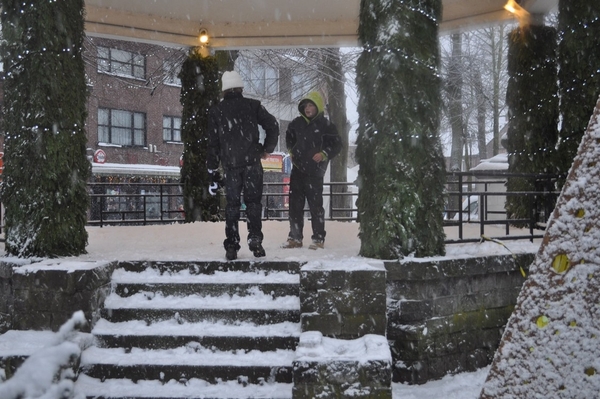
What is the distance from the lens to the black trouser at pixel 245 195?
6.78 m

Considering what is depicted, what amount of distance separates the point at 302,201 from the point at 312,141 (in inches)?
32.0

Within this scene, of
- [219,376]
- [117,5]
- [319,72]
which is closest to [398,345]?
[219,376]

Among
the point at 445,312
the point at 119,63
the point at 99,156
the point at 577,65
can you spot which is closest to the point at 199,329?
the point at 445,312

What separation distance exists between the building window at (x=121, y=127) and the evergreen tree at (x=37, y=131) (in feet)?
77.6

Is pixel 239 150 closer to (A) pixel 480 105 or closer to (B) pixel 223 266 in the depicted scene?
(B) pixel 223 266

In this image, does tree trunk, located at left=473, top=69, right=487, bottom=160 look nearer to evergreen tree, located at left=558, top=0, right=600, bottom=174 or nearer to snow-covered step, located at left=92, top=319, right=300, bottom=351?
evergreen tree, located at left=558, top=0, right=600, bottom=174

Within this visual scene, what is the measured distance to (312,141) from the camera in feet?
26.1

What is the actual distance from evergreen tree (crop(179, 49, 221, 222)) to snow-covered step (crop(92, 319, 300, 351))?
686 cm

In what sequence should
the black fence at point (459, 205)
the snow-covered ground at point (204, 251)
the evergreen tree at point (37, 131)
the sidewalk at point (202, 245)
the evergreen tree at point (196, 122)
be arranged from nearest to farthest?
the snow-covered ground at point (204, 251) → the evergreen tree at point (37, 131) → the sidewalk at point (202, 245) → the black fence at point (459, 205) → the evergreen tree at point (196, 122)

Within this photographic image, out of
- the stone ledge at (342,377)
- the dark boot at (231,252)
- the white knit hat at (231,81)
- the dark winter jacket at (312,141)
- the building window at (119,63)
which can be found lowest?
the stone ledge at (342,377)

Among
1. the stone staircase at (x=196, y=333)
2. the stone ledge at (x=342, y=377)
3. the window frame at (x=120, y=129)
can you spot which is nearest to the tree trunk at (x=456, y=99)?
the window frame at (x=120, y=129)

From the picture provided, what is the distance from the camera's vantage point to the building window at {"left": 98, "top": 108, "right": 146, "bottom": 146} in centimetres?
2973

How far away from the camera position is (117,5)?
36.8 ft

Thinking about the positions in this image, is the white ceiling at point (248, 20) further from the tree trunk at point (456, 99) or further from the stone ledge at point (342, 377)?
the tree trunk at point (456, 99)
